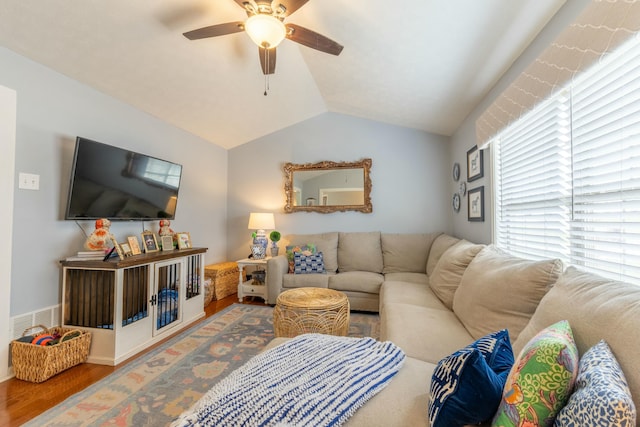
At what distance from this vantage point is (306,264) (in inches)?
135

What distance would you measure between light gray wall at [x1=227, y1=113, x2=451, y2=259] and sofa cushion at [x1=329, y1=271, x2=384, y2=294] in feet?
3.15

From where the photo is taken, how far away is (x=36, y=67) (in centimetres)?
203

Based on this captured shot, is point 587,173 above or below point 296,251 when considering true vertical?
above

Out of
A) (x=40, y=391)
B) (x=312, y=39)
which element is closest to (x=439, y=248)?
(x=312, y=39)

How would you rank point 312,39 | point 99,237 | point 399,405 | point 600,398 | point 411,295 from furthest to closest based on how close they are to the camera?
point 411,295 → point 99,237 → point 312,39 → point 399,405 → point 600,398

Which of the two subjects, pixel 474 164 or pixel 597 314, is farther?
pixel 474 164

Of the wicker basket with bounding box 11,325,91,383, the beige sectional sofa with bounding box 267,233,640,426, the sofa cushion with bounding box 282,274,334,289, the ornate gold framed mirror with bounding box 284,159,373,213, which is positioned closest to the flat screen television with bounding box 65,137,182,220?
the wicker basket with bounding box 11,325,91,383

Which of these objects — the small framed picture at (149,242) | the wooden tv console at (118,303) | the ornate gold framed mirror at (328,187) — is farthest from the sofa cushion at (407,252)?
the small framed picture at (149,242)

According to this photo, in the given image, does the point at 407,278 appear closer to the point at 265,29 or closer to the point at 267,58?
the point at 267,58

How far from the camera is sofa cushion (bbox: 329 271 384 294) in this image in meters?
3.09

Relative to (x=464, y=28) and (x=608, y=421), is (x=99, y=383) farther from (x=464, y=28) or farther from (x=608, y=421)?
(x=464, y=28)

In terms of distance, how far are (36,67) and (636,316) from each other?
343cm

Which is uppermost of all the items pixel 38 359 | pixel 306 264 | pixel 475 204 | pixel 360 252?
pixel 475 204

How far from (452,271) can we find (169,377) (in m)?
2.13
